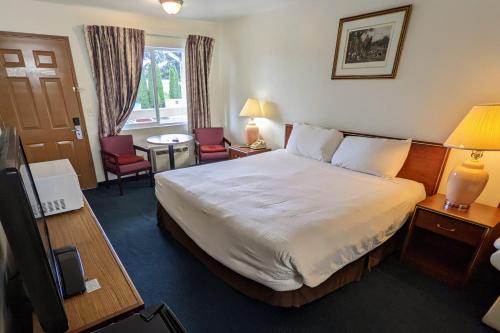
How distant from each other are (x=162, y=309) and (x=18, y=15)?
393 cm

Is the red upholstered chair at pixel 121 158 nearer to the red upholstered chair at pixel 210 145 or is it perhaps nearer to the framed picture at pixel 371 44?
the red upholstered chair at pixel 210 145

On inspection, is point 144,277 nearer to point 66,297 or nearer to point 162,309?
point 66,297

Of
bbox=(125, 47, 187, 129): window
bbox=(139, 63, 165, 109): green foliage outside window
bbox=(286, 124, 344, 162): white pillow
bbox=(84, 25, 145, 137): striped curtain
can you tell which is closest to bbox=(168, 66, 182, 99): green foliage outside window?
bbox=(125, 47, 187, 129): window

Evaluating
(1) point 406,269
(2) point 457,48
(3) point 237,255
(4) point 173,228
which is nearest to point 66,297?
(3) point 237,255

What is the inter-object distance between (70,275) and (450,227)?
8.07 feet

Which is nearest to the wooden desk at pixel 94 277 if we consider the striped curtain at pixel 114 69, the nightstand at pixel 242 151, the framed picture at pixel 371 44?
Answer: the nightstand at pixel 242 151

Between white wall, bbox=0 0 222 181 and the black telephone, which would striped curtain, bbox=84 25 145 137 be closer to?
white wall, bbox=0 0 222 181

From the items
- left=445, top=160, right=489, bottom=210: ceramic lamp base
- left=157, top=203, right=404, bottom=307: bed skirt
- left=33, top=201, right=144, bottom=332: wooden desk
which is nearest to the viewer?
left=33, top=201, right=144, bottom=332: wooden desk

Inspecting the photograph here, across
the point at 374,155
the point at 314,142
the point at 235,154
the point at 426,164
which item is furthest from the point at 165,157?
the point at 426,164

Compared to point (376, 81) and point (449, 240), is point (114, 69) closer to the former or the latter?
point (376, 81)

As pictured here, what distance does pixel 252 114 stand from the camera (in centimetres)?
393

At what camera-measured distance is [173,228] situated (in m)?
2.49

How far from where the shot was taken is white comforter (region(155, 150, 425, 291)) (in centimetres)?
152

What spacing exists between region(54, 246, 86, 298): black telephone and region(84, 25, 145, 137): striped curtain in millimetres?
3172
